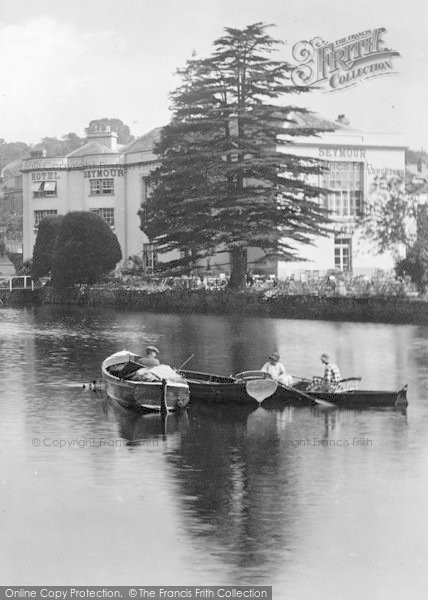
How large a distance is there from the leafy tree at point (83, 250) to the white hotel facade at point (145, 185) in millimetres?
3276

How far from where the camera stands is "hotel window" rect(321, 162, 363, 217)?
241 feet

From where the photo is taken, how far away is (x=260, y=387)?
1059 inches

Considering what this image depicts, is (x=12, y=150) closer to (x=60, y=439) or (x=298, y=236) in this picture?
(x=298, y=236)

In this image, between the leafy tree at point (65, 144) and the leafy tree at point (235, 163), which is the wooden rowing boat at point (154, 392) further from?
the leafy tree at point (65, 144)

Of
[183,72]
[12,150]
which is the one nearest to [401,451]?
[183,72]

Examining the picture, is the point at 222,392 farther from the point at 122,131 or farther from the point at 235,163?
the point at 122,131

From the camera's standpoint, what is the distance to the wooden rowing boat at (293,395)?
1040 inches

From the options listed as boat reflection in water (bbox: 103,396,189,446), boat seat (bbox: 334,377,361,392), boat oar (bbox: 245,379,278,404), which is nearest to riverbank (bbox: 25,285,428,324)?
boat seat (bbox: 334,377,361,392)

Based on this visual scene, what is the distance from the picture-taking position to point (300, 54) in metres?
49.0

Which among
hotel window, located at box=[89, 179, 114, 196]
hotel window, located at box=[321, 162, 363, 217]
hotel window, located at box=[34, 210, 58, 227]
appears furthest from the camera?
hotel window, located at box=[34, 210, 58, 227]

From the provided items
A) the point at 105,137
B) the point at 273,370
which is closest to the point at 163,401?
the point at 273,370

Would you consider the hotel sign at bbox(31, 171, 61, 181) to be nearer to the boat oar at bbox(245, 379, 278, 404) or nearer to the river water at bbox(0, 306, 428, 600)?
the river water at bbox(0, 306, 428, 600)

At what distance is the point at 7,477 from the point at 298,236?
139ft

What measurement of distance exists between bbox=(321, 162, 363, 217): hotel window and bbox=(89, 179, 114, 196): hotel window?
19.9 metres
